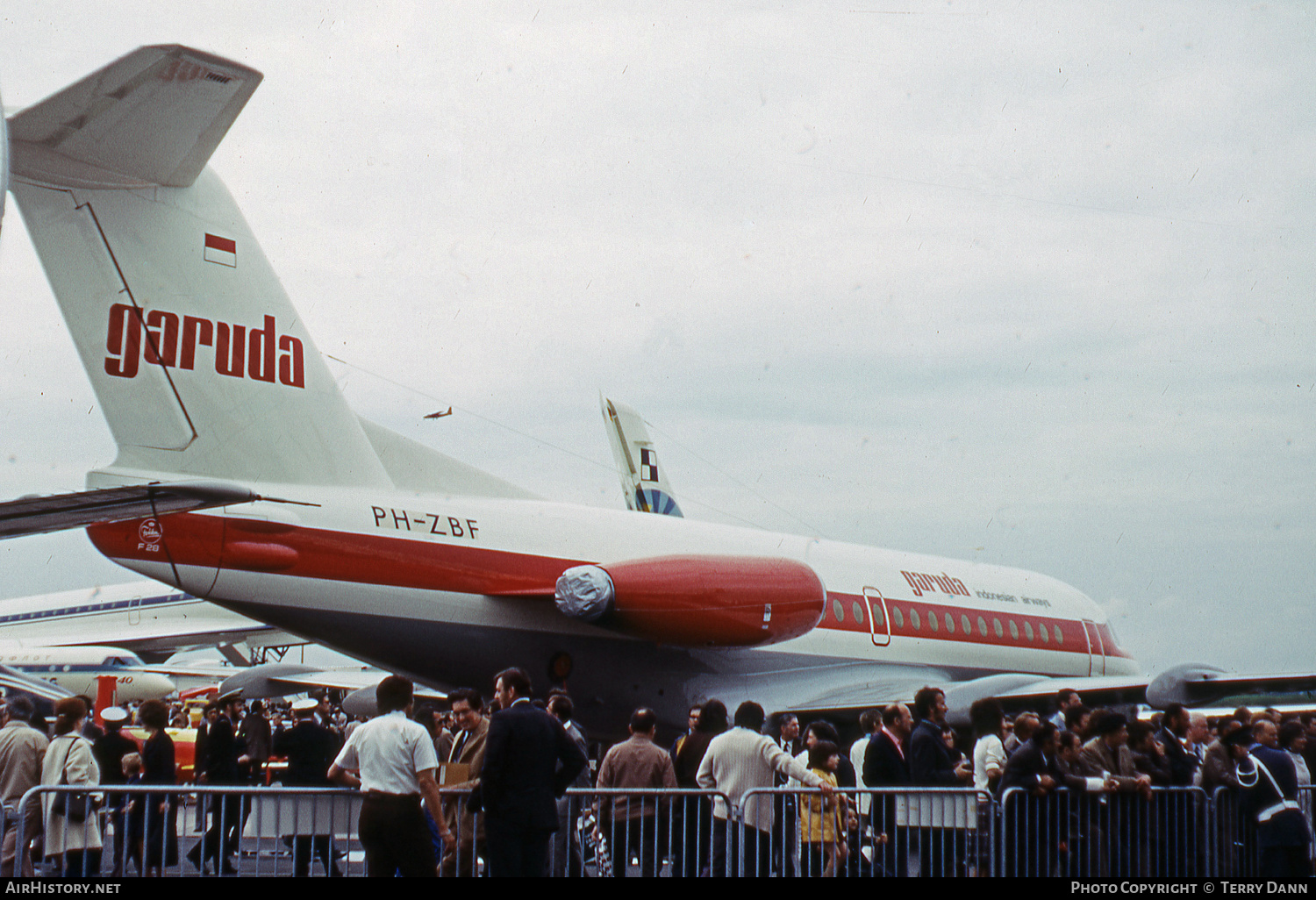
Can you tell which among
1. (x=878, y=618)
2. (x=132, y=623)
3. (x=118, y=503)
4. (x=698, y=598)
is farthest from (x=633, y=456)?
(x=132, y=623)

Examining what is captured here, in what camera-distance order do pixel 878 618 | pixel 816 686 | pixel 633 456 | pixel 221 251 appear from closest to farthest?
pixel 221 251 → pixel 816 686 → pixel 878 618 → pixel 633 456

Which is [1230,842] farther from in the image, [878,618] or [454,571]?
[878,618]

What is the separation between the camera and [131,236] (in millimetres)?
10719

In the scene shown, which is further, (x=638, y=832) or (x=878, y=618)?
(x=878, y=618)

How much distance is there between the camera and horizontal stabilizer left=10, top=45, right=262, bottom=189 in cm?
891

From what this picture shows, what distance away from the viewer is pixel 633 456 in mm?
25141

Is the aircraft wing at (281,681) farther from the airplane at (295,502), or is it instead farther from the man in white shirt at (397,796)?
the man in white shirt at (397,796)

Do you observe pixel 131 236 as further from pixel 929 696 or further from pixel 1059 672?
pixel 1059 672

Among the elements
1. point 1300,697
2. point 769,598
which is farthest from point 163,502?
point 1300,697

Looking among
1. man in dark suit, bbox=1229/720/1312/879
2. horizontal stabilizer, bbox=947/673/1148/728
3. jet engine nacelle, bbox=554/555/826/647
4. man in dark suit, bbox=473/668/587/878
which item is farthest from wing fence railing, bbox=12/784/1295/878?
horizontal stabilizer, bbox=947/673/1148/728

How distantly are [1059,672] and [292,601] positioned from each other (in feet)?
44.9

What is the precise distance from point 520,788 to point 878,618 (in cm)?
1082

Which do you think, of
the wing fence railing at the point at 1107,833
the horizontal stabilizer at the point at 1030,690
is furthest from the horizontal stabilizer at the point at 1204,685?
the wing fence railing at the point at 1107,833

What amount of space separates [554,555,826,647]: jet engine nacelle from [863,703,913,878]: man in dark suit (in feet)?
11.1
